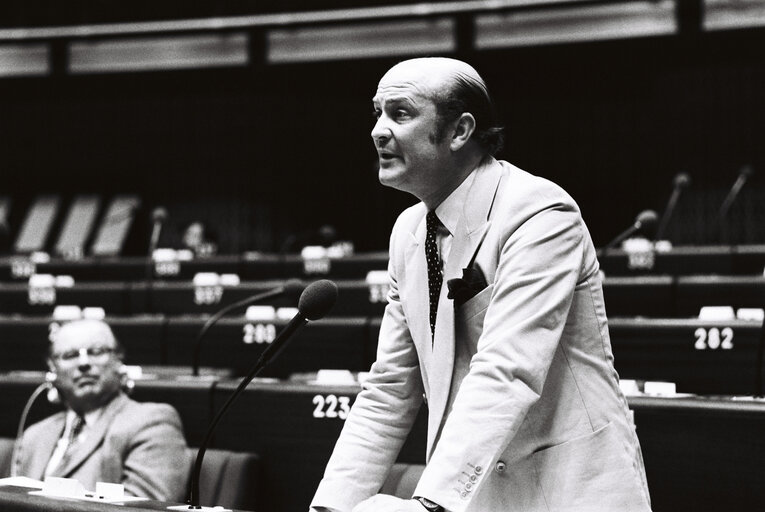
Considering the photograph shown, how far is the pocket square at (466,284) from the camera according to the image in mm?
1467

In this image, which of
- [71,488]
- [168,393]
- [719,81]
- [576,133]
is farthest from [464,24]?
[71,488]

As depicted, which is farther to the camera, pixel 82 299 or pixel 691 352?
pixel 82 299

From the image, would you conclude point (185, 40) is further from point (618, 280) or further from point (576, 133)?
point (618, 280)

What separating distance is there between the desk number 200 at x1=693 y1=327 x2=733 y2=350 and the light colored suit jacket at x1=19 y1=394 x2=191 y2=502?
1795 mm

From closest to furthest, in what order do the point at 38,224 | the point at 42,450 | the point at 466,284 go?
the point at 466,284
the point at 42,450
the point at 38,224

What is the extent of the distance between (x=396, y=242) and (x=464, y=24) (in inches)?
274

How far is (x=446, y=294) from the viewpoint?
4.94 feet

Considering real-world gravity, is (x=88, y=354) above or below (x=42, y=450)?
above

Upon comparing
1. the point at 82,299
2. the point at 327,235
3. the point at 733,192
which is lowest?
the point at 82,299

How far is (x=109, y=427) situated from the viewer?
311cm

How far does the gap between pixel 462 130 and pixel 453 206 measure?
114 mm

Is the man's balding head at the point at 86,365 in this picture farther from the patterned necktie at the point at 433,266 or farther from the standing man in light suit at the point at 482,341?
the patterned necktie at the point at 433,266

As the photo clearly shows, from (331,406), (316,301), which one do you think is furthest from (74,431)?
(316,301)

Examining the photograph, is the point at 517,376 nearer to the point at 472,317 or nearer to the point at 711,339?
the point at 472,317
